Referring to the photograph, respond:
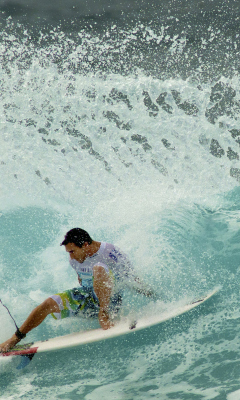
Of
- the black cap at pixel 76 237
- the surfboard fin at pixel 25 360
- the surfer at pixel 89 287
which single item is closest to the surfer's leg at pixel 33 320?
the surfer at pixel 89 287

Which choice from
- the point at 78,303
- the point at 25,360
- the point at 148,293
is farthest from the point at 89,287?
the point at 25,360

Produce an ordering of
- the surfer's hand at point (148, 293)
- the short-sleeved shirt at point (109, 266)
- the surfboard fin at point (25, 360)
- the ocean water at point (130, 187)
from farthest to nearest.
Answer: the surfer's hand at point (148, 293), the short-sleeved shirt at point (109, 266), the surfboard fin at point (25, 360), the ocean water at point (130, 187)

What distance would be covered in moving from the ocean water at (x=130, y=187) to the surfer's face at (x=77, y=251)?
809 mm

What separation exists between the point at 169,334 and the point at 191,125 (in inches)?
215

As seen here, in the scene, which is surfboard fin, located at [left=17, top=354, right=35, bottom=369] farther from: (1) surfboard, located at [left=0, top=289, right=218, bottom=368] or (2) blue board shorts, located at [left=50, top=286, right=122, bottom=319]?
(2) blue board shorts, located at [left=50, top=286, right=122, bottom=319]

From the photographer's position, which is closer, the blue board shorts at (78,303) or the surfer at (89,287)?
the surfer at (89,287)

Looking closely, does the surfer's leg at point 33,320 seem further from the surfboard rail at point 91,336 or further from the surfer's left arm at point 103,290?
the surfer's left arm at point 103,290

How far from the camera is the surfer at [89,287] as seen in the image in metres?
3.30

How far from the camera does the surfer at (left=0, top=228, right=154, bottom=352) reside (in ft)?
10.8

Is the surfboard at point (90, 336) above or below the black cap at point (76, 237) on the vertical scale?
below

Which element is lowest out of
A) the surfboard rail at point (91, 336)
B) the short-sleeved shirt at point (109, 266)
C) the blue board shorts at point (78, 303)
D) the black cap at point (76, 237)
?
the surfboard rail at point (91, 336)

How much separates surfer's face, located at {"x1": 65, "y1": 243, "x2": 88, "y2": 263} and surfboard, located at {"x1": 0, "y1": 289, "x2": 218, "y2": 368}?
693mm

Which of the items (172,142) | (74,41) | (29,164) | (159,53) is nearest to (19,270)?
(29,164)

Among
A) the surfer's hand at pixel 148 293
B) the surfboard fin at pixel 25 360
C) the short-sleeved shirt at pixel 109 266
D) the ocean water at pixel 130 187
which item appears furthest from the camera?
the surfer's hand at pixel 148 293
